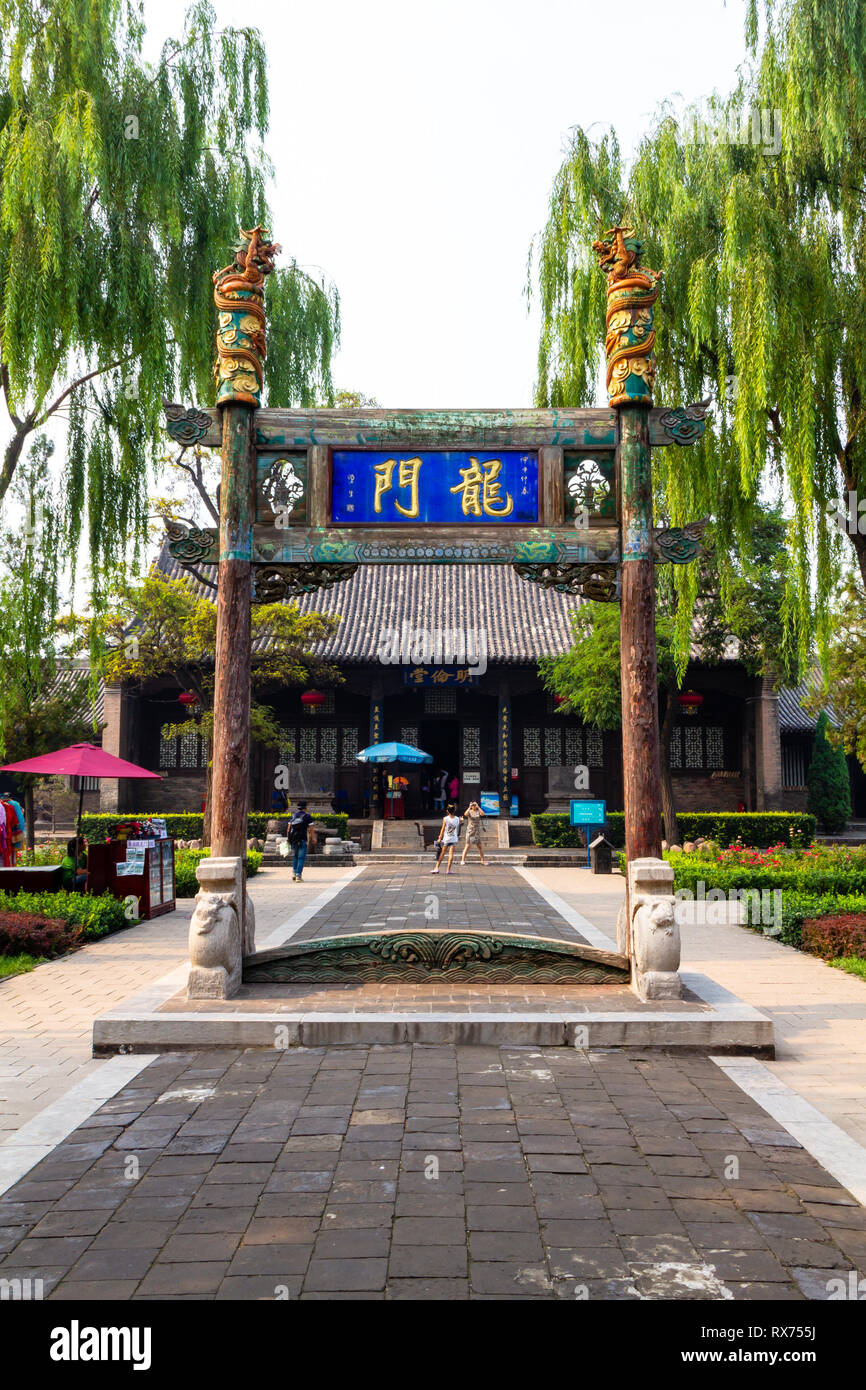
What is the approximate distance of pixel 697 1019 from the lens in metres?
5.26

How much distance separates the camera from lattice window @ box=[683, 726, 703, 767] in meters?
24.3

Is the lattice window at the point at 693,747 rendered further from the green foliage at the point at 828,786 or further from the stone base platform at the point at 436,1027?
the stone base platform at the point at 436,1027

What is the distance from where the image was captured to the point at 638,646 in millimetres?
6082

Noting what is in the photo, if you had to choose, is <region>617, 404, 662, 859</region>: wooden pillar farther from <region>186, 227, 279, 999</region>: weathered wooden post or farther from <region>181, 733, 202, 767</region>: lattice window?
<region>181, 733, 202, 767</region>: lattice window

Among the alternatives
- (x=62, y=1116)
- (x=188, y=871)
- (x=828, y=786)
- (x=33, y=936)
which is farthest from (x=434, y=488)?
(x=828, y=786)

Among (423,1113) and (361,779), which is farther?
(361,779)

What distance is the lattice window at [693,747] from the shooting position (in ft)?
79.8

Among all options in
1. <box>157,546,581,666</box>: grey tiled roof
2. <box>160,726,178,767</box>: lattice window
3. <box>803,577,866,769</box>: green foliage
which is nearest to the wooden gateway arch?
<box>803,577,866,769</box>: green foliage

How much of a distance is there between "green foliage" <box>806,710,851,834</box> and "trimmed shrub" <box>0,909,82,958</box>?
20012 millimetres

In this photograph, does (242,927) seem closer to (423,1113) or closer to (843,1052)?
(423,1113)

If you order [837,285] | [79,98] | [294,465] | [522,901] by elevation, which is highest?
[79,98]

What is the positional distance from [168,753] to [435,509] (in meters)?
19.3

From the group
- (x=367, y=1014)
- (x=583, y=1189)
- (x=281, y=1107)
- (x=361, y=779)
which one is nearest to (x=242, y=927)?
(x=367, y=1014)
